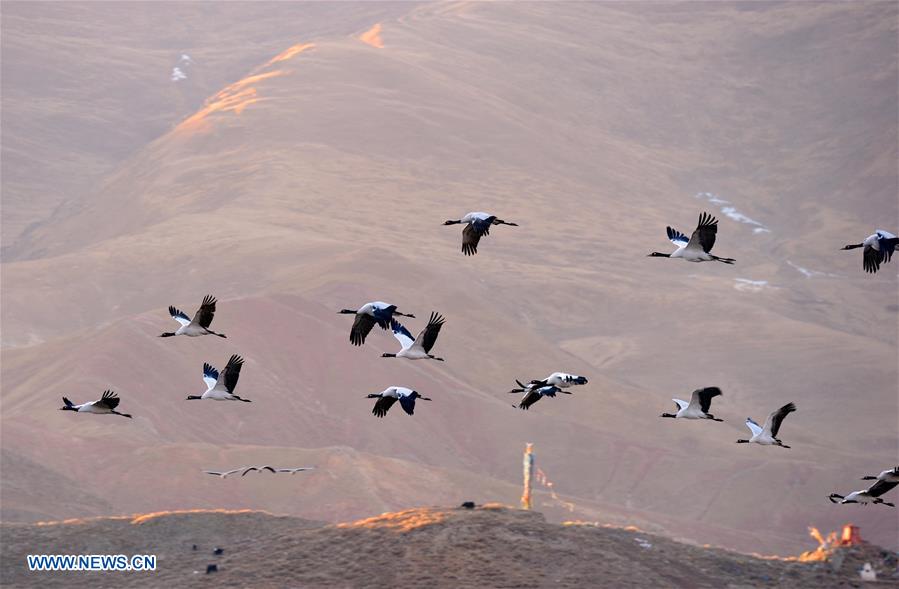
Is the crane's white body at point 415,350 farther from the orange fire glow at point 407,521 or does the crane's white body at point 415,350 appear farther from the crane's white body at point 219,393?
the orange fire glow at point 407,521

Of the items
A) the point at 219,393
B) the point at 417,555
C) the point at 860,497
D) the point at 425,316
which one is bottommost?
the point at 417,555

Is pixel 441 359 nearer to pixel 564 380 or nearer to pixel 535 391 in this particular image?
pixel 564 380

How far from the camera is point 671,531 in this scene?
82.2 meters

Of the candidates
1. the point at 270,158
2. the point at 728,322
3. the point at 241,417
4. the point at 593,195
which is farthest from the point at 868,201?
the point at 241,417

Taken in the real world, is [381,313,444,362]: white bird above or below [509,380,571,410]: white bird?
above

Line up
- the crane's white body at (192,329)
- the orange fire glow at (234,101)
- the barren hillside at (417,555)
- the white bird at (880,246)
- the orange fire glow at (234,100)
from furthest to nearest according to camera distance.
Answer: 1. the orange fire glow at (234,100)
2. the orange fire glow at (234,101)
3. the barren hillside at (417,555)
4. the crane's white body at (192,329)
5. the white bird at (880,246)

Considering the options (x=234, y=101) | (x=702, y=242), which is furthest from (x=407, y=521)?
(x=234, y=101)

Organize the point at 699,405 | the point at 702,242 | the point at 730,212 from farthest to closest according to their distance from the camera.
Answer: the point at 730,212 → the point at 699,405 → the point at 702,242

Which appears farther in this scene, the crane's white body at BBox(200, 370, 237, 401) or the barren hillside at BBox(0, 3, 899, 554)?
the barren hillside at BBox(0, 3, 899, 554)

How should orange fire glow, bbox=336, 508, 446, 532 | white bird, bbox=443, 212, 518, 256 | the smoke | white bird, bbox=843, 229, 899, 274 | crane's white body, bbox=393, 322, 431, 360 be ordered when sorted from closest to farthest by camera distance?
white bird, bbox=843, 229, 899, 274 < crane's white body, bbox=393, 322, 431, 360 < white bird, bbox=443, 212, 518, 256 < orange fire glow, bbox=336, 508, 446, 532 < the smoke

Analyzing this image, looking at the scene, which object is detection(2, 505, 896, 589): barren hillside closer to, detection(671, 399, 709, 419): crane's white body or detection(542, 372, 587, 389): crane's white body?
detection(671, 399, 709, 419): crane's white body

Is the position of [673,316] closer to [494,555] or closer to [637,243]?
[637,243]

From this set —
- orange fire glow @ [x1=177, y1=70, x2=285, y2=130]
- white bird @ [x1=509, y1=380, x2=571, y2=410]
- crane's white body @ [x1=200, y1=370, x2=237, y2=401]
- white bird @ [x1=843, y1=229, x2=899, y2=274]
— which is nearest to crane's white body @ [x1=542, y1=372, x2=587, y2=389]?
white bird @ [x1=509, y1=380, x2=571, y2=410]

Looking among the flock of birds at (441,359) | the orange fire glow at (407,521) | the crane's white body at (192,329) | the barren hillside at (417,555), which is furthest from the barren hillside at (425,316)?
the flock of birds at (441,359)
